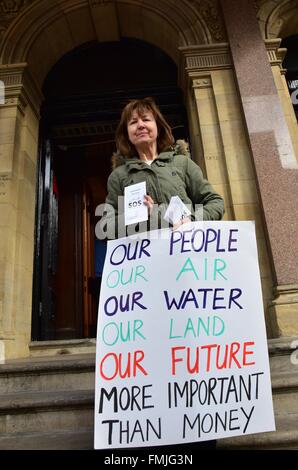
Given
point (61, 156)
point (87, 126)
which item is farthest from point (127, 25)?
point (61, 156)

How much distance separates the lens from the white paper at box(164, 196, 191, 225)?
1.72 m

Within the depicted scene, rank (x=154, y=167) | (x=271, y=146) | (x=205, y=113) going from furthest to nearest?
(x=205, y=113) → (x=271, y=146) → (x=154, y=167)

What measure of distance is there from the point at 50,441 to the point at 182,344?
1.28m

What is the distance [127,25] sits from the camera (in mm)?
5086

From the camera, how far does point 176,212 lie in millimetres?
1731

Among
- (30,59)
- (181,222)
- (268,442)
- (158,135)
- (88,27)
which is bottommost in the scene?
(268,442)

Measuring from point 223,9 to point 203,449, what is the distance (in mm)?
5066

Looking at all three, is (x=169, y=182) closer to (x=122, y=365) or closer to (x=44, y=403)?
(x=122, y=365)

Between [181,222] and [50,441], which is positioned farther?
[50,441]

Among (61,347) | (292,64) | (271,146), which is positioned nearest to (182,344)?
(61,347)

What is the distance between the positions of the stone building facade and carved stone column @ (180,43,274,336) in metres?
0.01

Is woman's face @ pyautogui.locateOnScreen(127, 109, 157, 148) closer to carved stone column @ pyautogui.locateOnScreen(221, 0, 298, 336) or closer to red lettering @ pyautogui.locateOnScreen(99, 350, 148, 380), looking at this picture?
red lettering @ pyautogui.locateOnScreen(99, 350, 148, 380)

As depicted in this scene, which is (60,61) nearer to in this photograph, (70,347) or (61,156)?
(61,156)

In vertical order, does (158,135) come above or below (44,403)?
above
